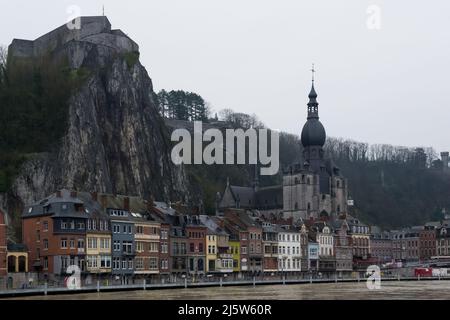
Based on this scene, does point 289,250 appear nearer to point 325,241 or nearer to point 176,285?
point 325,241

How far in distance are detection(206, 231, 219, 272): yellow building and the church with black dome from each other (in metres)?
38.8

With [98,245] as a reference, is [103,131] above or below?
above

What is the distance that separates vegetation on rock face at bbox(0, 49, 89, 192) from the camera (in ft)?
321

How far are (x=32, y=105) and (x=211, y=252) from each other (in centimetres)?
2781

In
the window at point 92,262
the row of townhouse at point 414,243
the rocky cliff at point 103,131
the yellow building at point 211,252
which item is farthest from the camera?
the row of townhouse at point 414,243

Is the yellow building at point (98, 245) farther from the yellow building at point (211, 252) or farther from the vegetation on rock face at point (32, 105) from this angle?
the vegetation on rock face at point (32, 105)

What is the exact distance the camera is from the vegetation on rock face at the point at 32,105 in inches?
3853

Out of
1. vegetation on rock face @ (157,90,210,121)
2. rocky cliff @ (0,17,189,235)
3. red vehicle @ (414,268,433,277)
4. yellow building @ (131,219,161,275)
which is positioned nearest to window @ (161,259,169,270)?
yellow building @ (131,219,161,275)

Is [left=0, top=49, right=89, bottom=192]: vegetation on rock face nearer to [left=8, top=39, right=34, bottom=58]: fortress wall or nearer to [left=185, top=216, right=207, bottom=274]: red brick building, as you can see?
[left=8, top=39, right=34, bottom=58]: fortress wall

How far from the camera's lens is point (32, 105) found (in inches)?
4087

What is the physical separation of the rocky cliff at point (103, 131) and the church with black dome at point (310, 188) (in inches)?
947

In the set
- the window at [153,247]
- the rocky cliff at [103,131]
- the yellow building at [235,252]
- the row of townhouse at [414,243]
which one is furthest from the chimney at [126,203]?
the row of townhouse at [414,243]

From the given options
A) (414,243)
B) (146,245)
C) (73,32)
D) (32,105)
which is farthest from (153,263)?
(414,243)

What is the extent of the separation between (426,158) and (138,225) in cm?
12439
